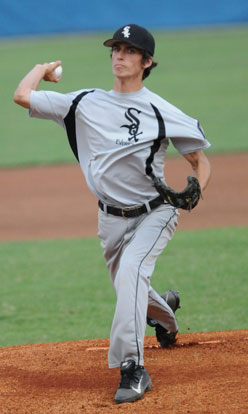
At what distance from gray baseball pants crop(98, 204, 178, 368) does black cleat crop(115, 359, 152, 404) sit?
0.04m

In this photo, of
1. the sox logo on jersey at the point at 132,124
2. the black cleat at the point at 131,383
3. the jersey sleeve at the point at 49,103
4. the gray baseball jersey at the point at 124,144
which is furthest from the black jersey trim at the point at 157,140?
the black cleat at the point at 131,383

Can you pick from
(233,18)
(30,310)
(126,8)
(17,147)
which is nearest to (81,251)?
(30,310)

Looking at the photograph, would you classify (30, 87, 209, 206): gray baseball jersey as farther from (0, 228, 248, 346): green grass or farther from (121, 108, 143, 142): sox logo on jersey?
(0, 228, 248, 346): green grass

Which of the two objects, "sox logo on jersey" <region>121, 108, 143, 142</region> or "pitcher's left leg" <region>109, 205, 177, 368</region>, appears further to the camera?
"sox logo on jersey" <region>121, 108, 143, 142</region>

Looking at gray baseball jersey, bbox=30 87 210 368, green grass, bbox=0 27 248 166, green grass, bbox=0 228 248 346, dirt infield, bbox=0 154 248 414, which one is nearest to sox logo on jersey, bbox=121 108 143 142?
gray baseball jersey, bbox=30 87 210 368

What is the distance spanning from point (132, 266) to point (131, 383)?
0.62 meters

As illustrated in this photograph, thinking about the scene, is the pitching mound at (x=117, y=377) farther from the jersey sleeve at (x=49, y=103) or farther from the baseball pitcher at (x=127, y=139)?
the jersey sleeve at (x=49, y=103)

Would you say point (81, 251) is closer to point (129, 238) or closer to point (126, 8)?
point (129, 238)

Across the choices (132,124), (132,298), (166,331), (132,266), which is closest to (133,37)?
(132,124)

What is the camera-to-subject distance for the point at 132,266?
421cm

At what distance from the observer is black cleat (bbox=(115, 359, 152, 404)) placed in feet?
13.0

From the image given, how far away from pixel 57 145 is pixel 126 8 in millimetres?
14662

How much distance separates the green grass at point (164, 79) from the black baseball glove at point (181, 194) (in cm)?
1044

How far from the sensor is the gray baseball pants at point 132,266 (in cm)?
412
